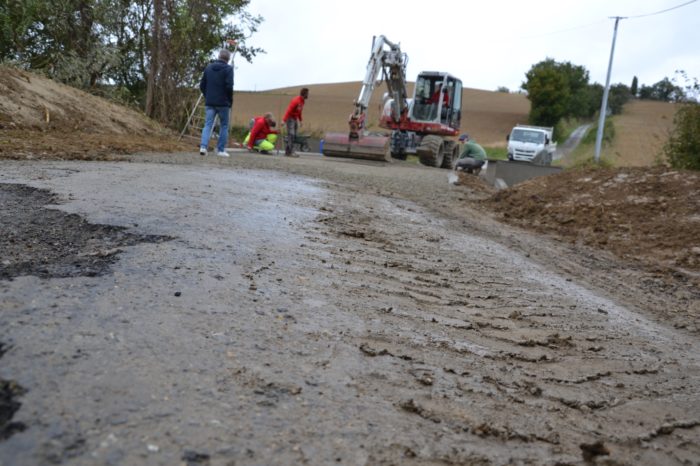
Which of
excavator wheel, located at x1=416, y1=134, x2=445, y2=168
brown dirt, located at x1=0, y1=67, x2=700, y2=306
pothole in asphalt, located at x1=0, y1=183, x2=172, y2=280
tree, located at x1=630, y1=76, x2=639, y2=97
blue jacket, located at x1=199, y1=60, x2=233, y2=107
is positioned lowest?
pothole in asphalt, located at x1=0, y1=183, x2=172, y2=280

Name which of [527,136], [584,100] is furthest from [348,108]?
[584,100]

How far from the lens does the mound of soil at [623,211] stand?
747 cm

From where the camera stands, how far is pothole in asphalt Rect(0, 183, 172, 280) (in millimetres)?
3187

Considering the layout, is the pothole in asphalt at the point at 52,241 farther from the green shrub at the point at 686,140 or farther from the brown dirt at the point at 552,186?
the green shrub at the point at 686,140

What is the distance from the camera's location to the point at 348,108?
190 ft

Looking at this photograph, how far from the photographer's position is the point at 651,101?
319 ft

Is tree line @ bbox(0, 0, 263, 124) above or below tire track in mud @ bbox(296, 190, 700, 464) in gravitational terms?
above

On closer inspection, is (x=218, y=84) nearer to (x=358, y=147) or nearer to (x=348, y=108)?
(x=358, y=147)

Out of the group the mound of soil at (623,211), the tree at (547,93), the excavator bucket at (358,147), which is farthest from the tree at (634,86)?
the mound of soil at (623,211)

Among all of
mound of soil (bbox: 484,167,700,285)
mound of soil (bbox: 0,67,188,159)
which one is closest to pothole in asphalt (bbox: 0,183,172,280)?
mound of soil (bbox: 0,67,188,159)

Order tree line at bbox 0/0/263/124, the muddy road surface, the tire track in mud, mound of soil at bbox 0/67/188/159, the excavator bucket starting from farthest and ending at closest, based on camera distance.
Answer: the excavator bucket
tree line at bbox 0/0/263/124
mound of soil at bbox 0/67/188/159
the tire track in mud
the muddy road surface

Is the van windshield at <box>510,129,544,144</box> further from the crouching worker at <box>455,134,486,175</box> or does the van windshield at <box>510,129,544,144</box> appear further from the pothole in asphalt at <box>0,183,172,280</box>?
the pothole in asphalt at <box>0,183,172,280</box>

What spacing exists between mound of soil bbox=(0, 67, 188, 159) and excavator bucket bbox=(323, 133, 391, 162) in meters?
5.26

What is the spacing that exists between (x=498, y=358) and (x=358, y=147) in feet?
51.8
